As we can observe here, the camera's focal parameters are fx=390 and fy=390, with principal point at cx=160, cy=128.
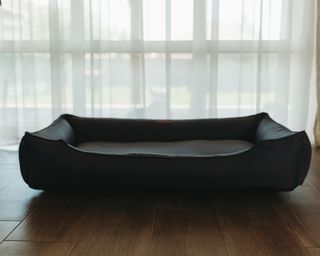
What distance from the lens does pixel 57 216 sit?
1.71m

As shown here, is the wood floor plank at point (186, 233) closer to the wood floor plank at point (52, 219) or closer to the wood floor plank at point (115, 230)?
the wood floor plank at point (115, 230)

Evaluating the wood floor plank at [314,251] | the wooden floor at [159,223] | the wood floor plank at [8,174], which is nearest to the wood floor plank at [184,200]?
the wooden floor at [159,223]

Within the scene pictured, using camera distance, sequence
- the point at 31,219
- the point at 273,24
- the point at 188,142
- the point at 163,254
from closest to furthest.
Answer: the point at 163,254
the point at 31,219
the point at 188,142
the point at 273,24

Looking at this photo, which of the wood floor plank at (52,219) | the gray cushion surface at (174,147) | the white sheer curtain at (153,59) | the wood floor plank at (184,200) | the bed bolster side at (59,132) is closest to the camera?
the wood floor plank at (52,219)

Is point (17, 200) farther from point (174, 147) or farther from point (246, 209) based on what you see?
point (246, 209)

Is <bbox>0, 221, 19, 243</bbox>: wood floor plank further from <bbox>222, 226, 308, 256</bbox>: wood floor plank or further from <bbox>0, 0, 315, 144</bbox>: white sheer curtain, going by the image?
<bbox>0, 0, 315, 144</bbox>: white sheer curtain

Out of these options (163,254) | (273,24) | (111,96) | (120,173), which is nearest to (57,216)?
(120,173)

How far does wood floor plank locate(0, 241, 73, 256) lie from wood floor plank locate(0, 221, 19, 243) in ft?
0.23

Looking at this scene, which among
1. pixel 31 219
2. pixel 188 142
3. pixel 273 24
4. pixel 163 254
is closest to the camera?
pixel 163 254

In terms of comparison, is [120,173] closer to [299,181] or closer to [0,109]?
[299,181]

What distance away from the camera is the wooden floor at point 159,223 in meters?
1.42

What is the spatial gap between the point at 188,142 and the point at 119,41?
114cm

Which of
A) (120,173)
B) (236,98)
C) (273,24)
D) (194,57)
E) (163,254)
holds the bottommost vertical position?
(163,254)

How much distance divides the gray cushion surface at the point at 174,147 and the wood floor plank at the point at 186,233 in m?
0.49
